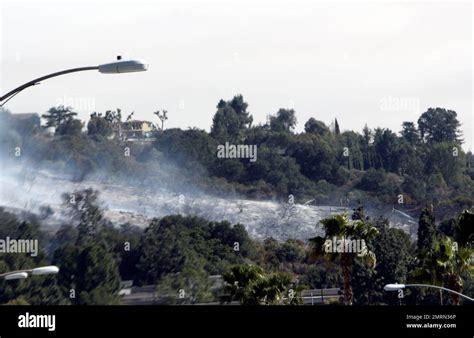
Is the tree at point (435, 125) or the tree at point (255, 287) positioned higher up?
the tree at point (435, 125)

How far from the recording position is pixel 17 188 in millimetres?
101750

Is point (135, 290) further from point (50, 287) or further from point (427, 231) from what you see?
point (427, 231)

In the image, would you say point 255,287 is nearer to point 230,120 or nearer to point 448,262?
point 448,262

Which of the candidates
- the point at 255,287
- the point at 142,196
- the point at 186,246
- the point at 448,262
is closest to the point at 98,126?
the point at 142,196

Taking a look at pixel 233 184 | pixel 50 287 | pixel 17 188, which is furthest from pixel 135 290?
pixel 233 184

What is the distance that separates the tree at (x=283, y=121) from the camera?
458 ft

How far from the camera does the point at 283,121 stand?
14175 centimetres

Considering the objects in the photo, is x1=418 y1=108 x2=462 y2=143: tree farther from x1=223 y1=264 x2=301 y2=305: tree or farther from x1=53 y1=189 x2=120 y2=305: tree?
x1=223 y1=264 x2=301 y2=305: tree

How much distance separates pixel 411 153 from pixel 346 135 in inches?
277

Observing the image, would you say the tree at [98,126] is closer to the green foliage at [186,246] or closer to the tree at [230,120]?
the green foliage at [186,246]

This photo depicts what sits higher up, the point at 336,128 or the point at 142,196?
the point at 336,128

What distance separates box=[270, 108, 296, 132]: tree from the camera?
458 ft

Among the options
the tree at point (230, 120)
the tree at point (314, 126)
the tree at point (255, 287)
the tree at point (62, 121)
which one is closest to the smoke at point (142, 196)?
the tree at point (62, 121)

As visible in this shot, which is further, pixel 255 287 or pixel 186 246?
pixel 186 246
